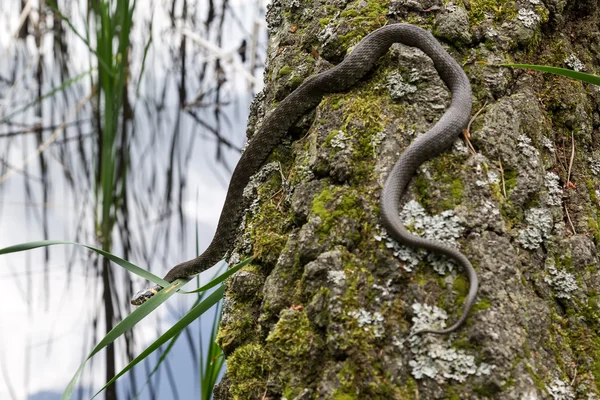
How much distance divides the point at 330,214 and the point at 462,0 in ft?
4.08

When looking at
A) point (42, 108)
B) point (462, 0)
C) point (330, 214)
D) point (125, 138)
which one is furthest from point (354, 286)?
point (42, 108)

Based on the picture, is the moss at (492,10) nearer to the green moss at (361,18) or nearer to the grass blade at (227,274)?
the green moss at (361,18)

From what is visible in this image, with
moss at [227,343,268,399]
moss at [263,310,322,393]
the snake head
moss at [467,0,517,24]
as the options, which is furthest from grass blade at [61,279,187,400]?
the snake head

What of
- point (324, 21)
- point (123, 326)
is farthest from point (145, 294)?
point (324, 21)

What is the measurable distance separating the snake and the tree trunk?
0.15ft

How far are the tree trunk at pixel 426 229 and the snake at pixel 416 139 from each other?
0.05m

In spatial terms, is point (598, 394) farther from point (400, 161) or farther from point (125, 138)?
point (125, 138)

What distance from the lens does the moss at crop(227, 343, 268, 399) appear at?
2.01 m

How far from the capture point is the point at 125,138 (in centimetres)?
506

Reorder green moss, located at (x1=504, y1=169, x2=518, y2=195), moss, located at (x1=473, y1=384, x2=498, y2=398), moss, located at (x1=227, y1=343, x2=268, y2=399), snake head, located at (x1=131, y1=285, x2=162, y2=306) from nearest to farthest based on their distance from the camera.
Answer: moss, located at (x1=473, y1=384, x2=498, y2=398), moss, located at (x1=227, y1=343, x2=268, y2=399), green moss, located at (x1=504, y1=169, x2=518, y2=195), snake head, located at (x1=131, y1=285, x2=162, y2=306)

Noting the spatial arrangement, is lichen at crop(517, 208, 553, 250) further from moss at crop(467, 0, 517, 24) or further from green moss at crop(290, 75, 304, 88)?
green moss at crop(290, 75, 304, 88)

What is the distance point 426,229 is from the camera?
6.43 ft

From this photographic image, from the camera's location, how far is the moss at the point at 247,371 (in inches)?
79.0

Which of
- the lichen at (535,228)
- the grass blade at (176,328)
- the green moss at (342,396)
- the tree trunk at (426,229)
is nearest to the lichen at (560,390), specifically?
the tree trunk at (426,229)
